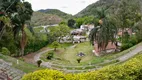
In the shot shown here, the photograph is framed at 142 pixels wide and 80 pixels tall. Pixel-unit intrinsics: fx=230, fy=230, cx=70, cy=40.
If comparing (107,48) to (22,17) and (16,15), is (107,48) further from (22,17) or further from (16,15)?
(16,15)

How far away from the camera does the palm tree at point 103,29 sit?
34875 mm

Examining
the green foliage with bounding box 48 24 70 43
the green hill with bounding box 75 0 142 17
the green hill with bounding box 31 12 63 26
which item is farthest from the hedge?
the green hill with bounding box 31 12 63 26

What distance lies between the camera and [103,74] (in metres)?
10.1

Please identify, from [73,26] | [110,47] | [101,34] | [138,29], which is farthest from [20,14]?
[73,26]

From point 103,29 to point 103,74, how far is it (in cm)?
2534

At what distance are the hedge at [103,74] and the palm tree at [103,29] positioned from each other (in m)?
23.6

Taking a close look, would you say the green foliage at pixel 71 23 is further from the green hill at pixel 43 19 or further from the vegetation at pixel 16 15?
the vegetation at pixel 16 15

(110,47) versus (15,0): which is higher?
(15,0)

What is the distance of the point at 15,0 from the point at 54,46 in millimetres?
16802

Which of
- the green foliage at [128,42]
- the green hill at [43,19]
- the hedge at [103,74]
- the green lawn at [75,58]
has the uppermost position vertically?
the green hill at [43,19]

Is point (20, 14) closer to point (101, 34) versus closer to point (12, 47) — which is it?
point (12, 47)

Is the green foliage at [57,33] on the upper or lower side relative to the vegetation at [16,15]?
lower

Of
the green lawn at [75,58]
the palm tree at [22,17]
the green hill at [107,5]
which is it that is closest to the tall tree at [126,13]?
the green hill at [107,5]

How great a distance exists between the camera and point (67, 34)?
197ft
